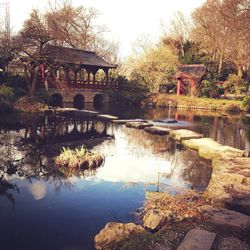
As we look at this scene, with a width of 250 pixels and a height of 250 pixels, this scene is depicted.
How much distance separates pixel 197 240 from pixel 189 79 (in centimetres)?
3477

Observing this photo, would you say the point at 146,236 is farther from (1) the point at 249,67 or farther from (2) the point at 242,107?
(1) the point at 249,67

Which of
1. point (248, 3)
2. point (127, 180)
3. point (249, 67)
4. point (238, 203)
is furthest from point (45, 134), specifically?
point (249, 67)

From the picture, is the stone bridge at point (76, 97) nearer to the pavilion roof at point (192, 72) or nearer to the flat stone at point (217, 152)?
the pavilion roof at point (192, 72)

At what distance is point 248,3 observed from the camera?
3241cm

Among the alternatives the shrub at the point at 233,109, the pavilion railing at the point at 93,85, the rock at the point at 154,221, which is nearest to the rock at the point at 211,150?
the rock at the point at 154,221

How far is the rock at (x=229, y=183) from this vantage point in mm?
6992

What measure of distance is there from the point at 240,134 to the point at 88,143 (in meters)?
9.94

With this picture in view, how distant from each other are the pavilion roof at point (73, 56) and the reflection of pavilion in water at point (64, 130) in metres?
8.56

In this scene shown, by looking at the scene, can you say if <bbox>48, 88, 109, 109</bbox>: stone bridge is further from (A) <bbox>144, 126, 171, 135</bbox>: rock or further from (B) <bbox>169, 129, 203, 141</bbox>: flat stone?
(B) <bbox>169, 129, 203, 141</bbox>: flat stone

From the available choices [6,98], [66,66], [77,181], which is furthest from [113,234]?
[66,66]

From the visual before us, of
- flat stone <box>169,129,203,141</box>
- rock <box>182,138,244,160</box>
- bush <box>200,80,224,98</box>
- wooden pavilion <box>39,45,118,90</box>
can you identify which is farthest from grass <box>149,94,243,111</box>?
rock <box>182,138,244,160</box>

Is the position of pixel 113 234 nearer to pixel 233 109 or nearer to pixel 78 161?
pixel 78 161

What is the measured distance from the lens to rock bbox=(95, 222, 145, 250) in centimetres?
547

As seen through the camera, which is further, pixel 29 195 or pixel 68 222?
pixel 29 195
